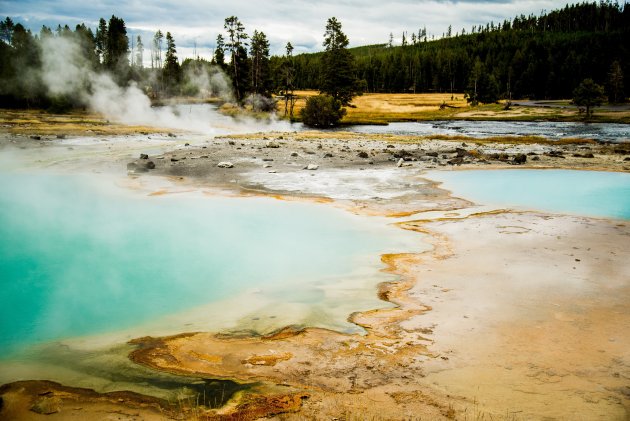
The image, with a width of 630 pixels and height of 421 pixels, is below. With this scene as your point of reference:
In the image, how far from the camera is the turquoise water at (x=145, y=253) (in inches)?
251

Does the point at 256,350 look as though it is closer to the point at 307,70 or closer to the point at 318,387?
the point at 318,387

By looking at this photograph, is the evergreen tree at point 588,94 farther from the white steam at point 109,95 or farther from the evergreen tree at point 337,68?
the white steam at point 109,95

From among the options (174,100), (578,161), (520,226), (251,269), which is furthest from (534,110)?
(251,269)

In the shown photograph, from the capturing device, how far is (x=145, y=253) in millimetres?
8852

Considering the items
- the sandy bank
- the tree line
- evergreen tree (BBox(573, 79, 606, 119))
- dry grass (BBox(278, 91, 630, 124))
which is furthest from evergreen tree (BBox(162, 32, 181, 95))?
the sandy bank

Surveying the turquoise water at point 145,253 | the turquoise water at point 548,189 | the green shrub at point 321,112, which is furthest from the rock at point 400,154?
the green shrub at point 321,112

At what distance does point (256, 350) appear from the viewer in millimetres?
4980

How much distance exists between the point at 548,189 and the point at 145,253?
Result: 41.7ft

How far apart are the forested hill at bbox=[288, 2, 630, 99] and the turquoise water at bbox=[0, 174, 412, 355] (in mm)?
62954

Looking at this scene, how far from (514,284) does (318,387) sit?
12.9 ft

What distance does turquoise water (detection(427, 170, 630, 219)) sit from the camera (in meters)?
12.4

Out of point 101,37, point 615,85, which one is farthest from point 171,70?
point 615,85

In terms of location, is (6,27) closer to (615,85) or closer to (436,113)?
(436,113)

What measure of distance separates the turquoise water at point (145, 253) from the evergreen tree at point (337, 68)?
42451 mm
